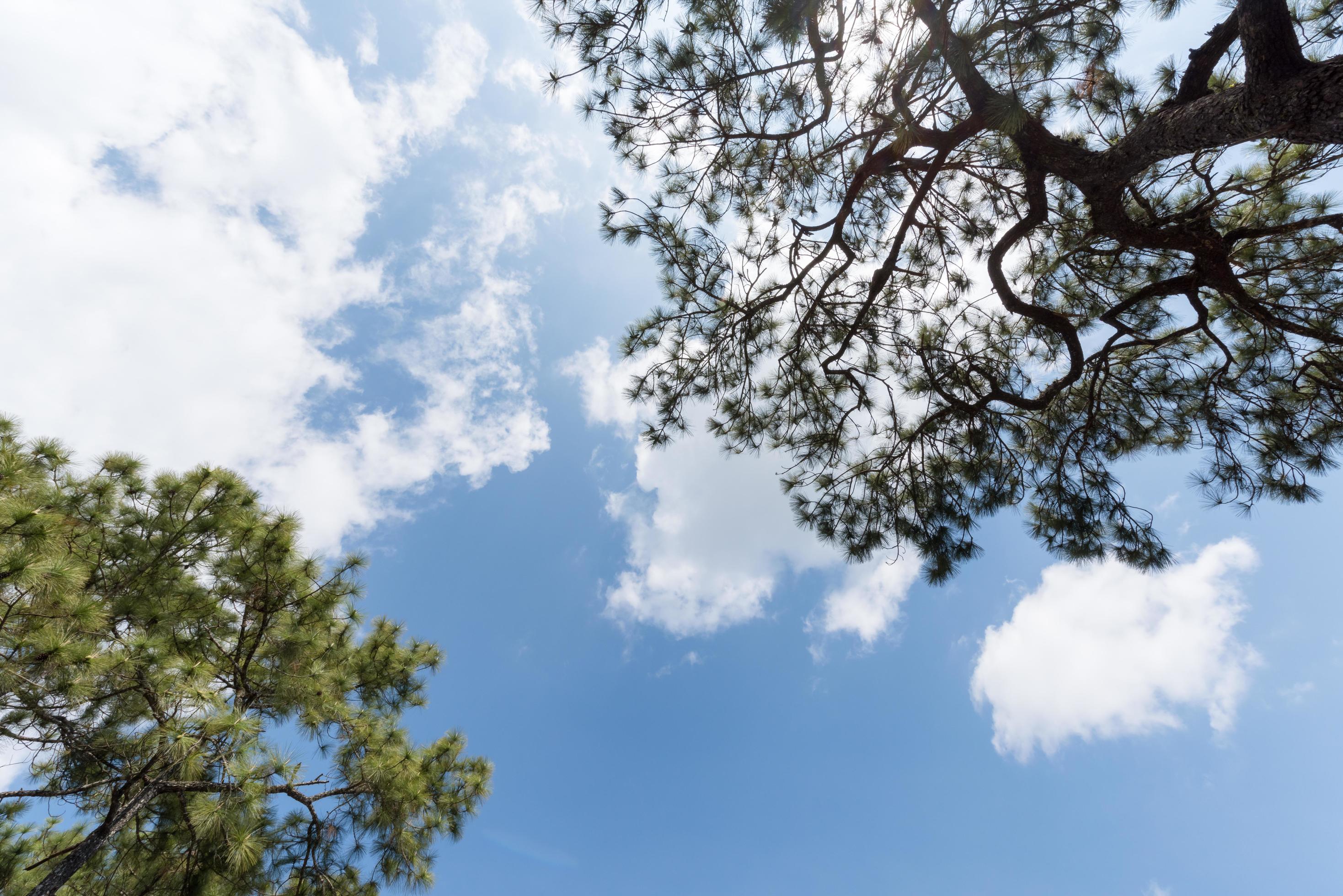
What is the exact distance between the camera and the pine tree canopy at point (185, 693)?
2.93m

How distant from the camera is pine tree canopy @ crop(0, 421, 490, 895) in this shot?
293 centimetres

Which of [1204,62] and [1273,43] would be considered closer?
[1273,43]

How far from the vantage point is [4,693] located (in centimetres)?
301

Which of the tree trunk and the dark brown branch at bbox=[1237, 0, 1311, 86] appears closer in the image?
the dark brown branch at bbox=[1237, 0, 1311, 86]

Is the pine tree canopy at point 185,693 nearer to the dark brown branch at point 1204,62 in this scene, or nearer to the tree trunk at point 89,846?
the tree trunk at point 89,846

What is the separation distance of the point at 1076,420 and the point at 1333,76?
328 centimetres

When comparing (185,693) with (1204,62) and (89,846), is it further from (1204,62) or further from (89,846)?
(1204,62)

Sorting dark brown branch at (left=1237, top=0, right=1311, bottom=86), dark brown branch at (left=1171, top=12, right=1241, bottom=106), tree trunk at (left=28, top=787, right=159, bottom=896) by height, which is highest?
dark brown branch at (left=1171, top=12, right=1241, bottom=106)

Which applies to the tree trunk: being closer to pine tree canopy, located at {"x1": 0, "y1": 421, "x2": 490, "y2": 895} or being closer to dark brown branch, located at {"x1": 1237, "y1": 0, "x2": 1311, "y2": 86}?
pine tree canopy, located at {"x1": 0, "y1": 421, "x2": 490, "y2": 895}

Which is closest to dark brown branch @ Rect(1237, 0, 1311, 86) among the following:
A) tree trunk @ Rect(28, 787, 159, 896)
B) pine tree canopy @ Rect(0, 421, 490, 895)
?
pine tree canopy @ Rect(0, 421, 490, 895)

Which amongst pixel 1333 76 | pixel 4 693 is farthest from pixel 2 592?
pixel 1333 76

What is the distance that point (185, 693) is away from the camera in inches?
118

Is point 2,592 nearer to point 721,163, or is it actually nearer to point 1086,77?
point 721,163

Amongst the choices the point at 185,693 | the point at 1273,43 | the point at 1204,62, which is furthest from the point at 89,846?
the point at 1204,62
